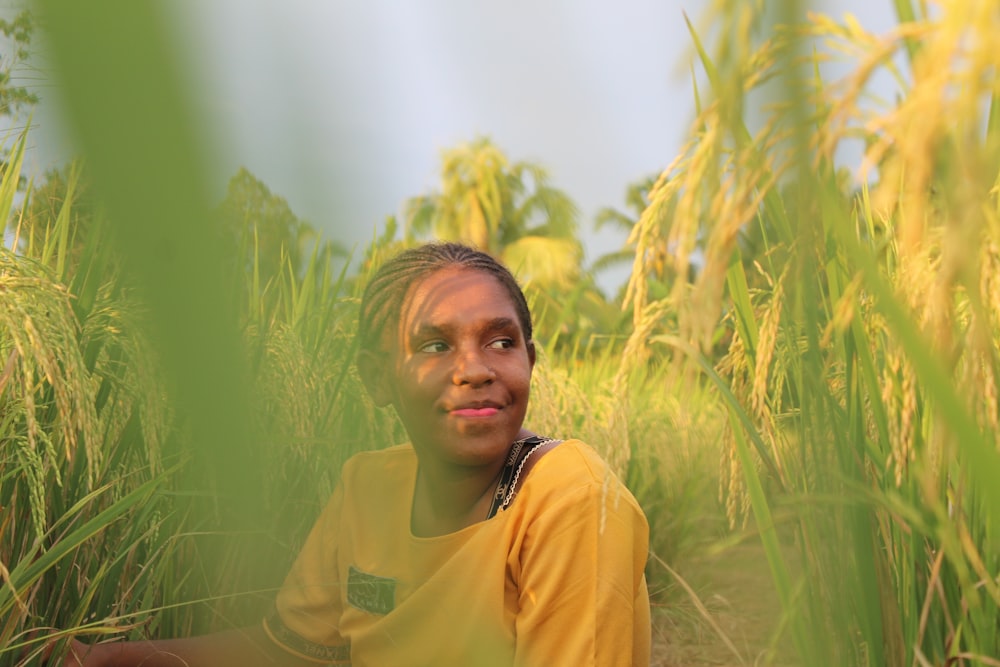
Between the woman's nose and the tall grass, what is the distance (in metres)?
0.36

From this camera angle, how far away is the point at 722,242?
28cm

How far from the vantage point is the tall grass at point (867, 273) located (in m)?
0.22

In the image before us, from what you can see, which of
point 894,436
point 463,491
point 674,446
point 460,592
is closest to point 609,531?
point 460,592

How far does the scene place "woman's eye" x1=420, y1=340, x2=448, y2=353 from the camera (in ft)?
4.07

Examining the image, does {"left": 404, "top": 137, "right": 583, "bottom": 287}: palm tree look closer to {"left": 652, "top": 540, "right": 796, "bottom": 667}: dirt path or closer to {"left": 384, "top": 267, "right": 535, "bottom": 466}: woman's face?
{"left": 384, "top": 267, "right": 535, "bottom": 466}: woman's face

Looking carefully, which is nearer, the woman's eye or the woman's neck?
the woman's eye

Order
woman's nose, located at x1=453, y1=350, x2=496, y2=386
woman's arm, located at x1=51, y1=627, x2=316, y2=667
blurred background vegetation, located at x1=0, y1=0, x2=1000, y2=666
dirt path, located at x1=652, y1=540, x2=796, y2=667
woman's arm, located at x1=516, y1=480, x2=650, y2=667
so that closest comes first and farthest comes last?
blurred background vegetation, located at x1=0, y1=0, x2=1000, y2=666 → woman's arm, located at x1=516, y1=480, x2=650, y2=667 → woman's nose, located at x1=453, y1=350, x2=496, y2=386 → woman's arm, located at x1=51, y1=627, x2=316, y2=667 → dirt path, located at x1=652, y1=540, x2=796, y2=667

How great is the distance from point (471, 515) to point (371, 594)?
0.22 m

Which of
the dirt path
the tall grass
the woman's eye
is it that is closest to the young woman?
the woman's eye

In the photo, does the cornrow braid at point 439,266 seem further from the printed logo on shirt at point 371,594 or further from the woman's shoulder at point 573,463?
the printed logo on shirt at point 371,594

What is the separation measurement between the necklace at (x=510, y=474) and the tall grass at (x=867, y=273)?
1.61ft

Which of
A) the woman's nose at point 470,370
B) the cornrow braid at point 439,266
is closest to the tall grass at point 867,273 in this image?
the woman's nose at point 470,370

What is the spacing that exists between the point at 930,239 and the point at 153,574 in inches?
60.0

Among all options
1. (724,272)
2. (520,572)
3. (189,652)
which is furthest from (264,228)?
(189,652)
